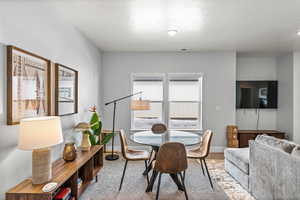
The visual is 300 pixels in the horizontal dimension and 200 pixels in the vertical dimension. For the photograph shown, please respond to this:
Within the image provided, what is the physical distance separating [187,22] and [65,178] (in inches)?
107

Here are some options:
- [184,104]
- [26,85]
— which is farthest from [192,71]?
[26,85]

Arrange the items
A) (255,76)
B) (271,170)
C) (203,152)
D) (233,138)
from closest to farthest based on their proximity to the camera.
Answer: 1. (271,170)
2. (203,152)
3. (233,138)
4. (255,76)

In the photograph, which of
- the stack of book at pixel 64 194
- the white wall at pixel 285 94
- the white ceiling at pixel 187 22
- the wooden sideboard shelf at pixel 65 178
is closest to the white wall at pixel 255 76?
the white wall at pixel 285 94

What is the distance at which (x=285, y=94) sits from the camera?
511 cm

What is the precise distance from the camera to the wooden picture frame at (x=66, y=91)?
102 inches

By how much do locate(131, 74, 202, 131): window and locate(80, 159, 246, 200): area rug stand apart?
61.6 inches

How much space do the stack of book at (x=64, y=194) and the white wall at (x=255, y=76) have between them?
4.78 meters

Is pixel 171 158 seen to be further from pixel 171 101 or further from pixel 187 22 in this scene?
pixel 171 101

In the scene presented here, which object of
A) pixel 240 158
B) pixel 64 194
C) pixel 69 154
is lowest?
pixel 64 194

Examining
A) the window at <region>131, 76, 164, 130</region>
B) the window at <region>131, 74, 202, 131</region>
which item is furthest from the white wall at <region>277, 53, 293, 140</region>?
the window at <region>131, 76, 164, 130</region>

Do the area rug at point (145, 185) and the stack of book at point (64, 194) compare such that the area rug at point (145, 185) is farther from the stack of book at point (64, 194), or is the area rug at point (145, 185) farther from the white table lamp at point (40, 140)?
the white table lamp at point (40, 140)

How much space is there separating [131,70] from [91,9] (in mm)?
2434

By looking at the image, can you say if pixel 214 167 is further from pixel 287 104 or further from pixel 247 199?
pixel 287 104

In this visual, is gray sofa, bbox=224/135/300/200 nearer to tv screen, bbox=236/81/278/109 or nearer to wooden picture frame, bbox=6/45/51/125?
tv screen, bbox=236/81/278/109
